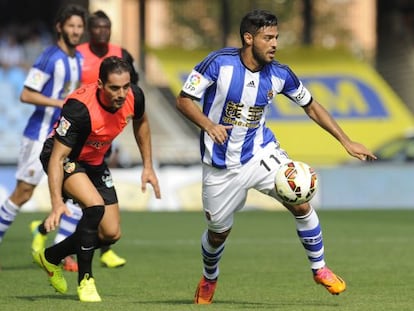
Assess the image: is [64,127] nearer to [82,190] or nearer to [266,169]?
[82,190]

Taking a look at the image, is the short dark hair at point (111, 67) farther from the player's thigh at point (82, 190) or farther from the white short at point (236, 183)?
the white short at point (236, 183)

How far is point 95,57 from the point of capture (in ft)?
40.3

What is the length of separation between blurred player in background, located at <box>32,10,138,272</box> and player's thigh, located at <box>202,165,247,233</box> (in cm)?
253

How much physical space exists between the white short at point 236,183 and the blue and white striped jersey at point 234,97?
0.21ft

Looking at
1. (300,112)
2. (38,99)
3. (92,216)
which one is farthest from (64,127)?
(300,112)

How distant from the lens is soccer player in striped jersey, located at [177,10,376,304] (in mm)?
9234

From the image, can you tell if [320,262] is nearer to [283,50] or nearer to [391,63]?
[283,50]

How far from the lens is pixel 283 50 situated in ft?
105

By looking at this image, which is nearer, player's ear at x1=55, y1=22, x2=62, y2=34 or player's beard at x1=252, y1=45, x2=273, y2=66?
player's beard at x1=252, y1=45, x2=273, y2=66

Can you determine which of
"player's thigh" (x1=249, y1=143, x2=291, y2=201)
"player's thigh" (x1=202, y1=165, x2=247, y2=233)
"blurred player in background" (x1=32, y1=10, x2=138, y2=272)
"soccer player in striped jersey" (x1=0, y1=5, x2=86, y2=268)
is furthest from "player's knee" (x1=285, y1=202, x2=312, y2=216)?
"soccer player in striped jersey" (x1=0, y1=5, x2=86, y2=268)

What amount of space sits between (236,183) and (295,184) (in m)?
0.56

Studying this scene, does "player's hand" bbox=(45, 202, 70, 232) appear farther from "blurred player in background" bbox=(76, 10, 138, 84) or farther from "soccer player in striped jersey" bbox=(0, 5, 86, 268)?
"blurred player in background" bbox=(76, 10, 138, 84)

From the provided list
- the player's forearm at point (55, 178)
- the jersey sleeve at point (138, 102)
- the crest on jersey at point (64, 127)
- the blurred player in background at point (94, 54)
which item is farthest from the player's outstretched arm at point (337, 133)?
the blurred player in background at point (94, 54)

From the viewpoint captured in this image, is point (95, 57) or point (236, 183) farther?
point (95, 57)
